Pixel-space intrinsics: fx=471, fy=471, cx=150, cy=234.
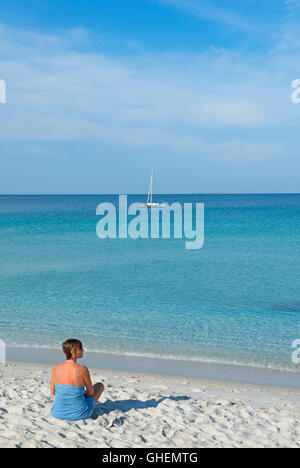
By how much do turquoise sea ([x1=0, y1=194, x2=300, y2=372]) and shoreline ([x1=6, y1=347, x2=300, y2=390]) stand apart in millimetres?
316

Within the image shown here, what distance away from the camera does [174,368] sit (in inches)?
377

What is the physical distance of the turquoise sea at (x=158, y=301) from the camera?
36.1 ft

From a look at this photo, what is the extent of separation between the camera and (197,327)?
12.3 m

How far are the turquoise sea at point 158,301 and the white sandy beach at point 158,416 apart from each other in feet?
6.64

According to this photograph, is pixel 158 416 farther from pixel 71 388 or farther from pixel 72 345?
pixel 72 345

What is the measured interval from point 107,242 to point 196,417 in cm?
2893

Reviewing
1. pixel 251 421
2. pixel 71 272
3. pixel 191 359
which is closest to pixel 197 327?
pixel 191 359

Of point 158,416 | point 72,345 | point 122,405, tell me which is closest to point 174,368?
point 122,405

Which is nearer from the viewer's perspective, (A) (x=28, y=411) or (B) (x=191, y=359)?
(A) (x=28, y=411)

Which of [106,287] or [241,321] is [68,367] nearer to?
[241,321]

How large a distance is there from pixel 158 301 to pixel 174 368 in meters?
5.93

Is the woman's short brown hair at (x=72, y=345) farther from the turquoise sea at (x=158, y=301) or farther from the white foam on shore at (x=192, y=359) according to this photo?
the turquoise sea at (x=158, y=301)

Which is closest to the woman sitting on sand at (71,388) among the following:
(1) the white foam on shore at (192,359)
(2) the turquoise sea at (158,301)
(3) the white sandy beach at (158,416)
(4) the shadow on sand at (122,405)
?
(3) the white sandy beach at (158,416)

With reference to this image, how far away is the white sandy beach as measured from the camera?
5578mm
